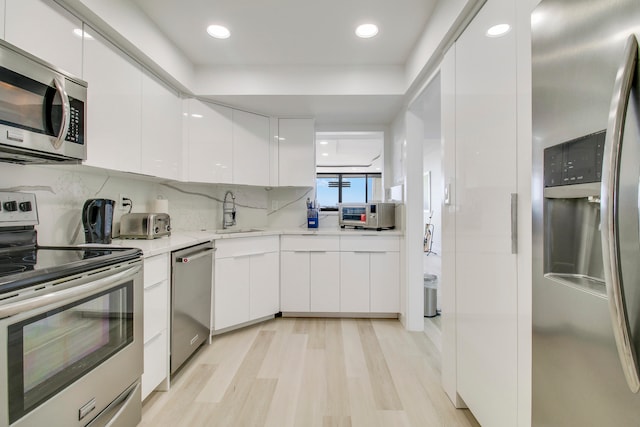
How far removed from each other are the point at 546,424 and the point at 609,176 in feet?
2.57

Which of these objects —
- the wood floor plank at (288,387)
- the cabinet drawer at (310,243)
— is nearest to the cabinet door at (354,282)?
the cabinet drawer at (310,243)

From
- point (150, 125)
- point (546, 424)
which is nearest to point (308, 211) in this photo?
point (150, 125)

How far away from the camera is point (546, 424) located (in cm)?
86

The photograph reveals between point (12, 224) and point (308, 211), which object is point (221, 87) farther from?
point (12, 224)

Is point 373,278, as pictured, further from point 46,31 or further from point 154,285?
point 46,31

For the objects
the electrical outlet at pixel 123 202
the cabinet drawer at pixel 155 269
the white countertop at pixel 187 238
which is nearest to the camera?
the cabinet drawer at pixel 155 269

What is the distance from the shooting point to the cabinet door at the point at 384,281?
281 cm

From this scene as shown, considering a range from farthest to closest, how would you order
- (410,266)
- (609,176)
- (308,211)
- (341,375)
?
(308,211)
(410,266)
(341,375)
(609,176)

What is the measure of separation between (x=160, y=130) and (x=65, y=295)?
5.05ft

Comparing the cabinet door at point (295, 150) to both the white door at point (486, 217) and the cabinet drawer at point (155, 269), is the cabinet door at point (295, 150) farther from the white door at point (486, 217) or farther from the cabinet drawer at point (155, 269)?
the white door at point (486, 217)

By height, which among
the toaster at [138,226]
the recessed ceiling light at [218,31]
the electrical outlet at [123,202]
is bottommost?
the toaster at [138,226]

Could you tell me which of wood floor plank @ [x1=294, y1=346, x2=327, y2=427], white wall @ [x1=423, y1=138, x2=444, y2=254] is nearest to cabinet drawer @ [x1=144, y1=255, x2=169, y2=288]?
wood floor plank @ [x1=294, y1=346, x2=327, y2=427]

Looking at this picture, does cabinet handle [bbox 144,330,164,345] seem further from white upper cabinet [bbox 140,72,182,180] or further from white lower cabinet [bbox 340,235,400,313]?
white lower cabinet [bbox 340,235,400,313]

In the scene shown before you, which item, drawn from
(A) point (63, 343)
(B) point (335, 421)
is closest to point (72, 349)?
(A) point (63, 343)
